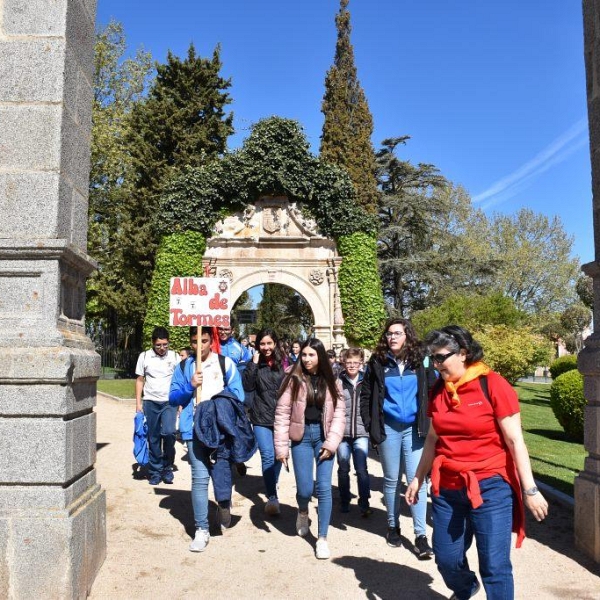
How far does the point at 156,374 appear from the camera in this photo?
786cm

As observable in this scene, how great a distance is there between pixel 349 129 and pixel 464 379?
27.1 meters

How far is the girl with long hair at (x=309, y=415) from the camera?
530cm

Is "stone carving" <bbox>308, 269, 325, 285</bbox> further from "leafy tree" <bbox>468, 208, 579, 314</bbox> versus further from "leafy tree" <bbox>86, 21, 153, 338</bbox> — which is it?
"leafy tree" <bbox>468, 208, 579, 314</bbox>

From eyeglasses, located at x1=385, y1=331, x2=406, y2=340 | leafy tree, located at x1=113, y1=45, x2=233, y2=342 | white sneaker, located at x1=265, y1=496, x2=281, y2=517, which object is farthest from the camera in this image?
leafy tree, located at x1=113, y1=45, x2=233, y2=342

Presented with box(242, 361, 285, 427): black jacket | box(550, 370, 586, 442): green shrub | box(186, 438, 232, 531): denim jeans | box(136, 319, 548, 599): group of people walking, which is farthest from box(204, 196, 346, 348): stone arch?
box(186, 438, 232, 531): denim jeans

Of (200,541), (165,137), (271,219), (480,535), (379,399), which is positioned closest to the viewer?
(480,535)

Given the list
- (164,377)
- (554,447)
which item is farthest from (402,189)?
(164,377)

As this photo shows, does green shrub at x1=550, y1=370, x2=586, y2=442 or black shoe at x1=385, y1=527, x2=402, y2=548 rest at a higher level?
green shrub at x1=550, y1=370, x2=586, y2=442

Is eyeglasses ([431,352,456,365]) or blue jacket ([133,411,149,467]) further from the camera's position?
blue jacket ([133,411,149,467])

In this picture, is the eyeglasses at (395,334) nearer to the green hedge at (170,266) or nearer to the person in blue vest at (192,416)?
the person in blue vest at (192,416)

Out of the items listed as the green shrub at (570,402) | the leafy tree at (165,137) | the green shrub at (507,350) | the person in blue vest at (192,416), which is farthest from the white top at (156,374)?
the leafy tree at (165,137)

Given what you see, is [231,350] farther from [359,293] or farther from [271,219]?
[271,219]

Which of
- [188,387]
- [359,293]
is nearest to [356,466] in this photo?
[188,387]

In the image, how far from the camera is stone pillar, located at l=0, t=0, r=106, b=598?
3.88 meters
